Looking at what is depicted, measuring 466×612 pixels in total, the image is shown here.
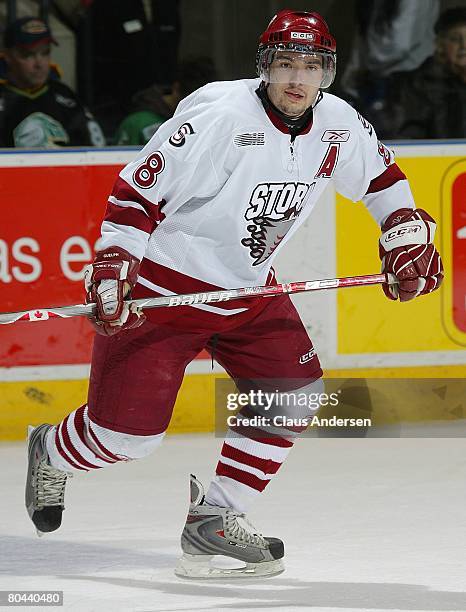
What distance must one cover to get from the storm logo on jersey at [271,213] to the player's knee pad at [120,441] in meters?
0.42

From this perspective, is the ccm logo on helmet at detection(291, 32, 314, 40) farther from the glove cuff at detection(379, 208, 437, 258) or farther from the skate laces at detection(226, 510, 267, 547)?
the skate laces at detection(226, 510, 267, 547)

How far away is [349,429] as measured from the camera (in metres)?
4.59

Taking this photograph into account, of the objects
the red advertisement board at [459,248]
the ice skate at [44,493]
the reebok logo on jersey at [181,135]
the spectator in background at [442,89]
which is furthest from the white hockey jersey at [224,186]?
the spectator in background at [442,89]

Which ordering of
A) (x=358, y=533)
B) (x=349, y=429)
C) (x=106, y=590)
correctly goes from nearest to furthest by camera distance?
(x=106, y=590), (x=358, y=533), (x=349, y=429)

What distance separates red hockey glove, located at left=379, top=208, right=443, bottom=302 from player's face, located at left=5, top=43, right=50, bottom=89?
1.88 metres

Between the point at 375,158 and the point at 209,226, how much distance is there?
403mm

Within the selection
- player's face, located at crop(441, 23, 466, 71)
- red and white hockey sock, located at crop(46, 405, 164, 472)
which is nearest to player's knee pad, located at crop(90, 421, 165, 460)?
red and white hockey sock, located at crop(46, 405, 164, 472)

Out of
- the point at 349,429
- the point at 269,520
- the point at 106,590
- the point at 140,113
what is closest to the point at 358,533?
the point at 269,520

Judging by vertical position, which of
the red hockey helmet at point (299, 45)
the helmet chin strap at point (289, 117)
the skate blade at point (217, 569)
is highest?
the red hockey helmet at point (299, 45)

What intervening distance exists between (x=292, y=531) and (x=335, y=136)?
909 mm

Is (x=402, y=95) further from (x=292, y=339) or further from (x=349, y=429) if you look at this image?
(x=292, y=339)

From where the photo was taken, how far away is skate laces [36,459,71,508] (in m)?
3.09

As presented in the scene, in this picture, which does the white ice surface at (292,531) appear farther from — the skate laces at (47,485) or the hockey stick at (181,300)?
the hockey stick at (181,300)

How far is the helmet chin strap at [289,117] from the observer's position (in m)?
2.92
